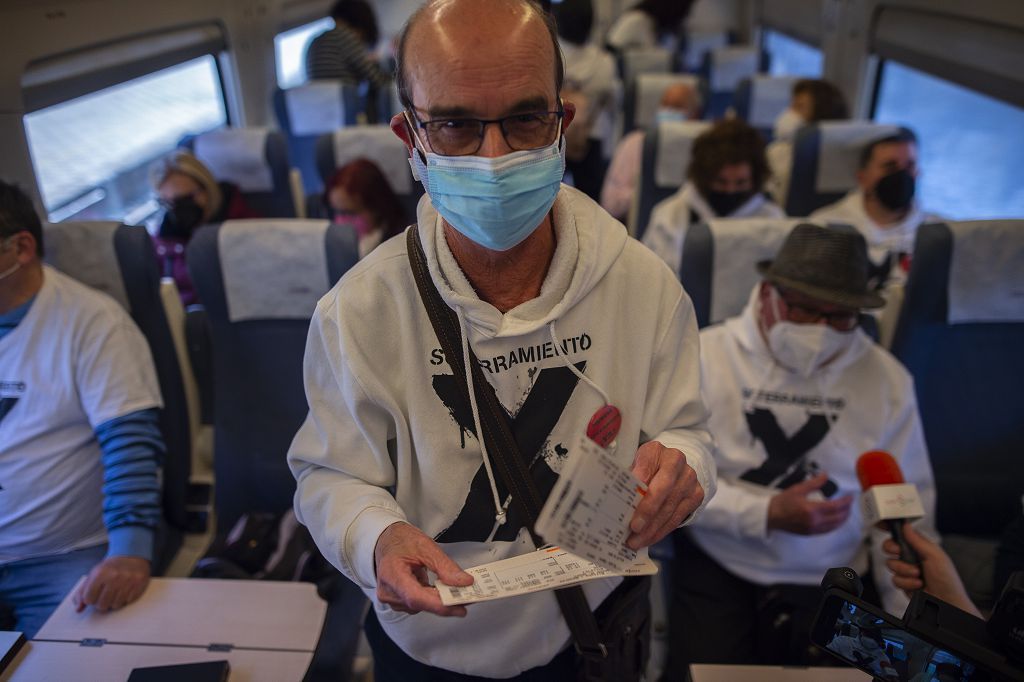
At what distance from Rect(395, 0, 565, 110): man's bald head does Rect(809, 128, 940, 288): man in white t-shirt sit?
2.31 meters

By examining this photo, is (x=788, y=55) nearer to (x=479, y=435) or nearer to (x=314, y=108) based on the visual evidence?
(x=314, y=108)

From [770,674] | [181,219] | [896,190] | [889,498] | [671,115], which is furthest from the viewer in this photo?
[671,115]

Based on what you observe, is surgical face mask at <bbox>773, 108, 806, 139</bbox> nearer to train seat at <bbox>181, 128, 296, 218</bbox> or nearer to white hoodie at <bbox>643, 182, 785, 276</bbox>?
white hoodie at <bbox>643, 182, 785, 276</bbox>

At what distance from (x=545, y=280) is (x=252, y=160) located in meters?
3.07

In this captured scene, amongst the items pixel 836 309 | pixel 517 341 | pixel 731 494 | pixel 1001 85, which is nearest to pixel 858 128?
pixel 1001 85

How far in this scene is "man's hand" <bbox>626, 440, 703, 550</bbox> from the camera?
0.97 m

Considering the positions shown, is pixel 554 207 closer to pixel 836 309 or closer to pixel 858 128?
pixel 836 309

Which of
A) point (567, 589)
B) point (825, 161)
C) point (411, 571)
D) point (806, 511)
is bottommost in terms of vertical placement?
point (806, 511)

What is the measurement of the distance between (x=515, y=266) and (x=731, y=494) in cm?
101

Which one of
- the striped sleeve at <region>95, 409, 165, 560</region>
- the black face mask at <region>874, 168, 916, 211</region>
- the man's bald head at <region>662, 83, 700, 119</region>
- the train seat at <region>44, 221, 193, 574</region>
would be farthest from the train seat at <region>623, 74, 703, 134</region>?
the striped sleeve at <region>95, 409, 165, 560</region>

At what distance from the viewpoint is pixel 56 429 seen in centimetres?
176

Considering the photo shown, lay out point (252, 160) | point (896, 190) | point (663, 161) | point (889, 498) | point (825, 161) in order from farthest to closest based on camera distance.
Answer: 1. point (252, 160)
2. point (663, 161)
3. point (825, 161)
4. point (896, 190)
5. point (889, 498)

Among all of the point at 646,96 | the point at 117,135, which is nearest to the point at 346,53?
the point at 117,135

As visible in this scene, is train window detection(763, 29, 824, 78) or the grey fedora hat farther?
train window detection(763, 29, 824, 78)
